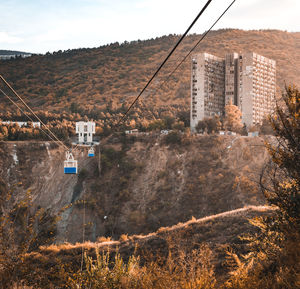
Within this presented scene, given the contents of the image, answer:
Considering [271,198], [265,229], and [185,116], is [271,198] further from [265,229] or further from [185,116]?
[185,116]

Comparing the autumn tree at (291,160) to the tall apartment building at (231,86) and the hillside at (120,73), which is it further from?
the hillside at (120,73)

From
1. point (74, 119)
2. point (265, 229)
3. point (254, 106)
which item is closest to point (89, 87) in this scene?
point (74, 119)

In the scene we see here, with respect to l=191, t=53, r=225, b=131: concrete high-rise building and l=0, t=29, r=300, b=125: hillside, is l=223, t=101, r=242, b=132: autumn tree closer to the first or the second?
l=191, t=53, r=225, b=131: concrete high-rise building

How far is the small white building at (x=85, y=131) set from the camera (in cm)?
4694

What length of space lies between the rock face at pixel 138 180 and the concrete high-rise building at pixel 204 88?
5278 millimetres

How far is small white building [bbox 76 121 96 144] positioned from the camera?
154 feet

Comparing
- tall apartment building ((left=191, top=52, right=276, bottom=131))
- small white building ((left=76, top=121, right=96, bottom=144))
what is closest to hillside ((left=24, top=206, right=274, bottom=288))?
small white building ((left=76, top=121, right=96, bottom=144))

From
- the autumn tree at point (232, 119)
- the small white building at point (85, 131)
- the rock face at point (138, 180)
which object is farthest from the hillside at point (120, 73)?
the autumn tree at point (232, 119)

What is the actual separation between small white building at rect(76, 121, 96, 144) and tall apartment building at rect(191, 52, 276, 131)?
48.4ft

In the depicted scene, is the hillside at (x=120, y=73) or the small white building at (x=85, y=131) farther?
the hillside at (x=120, y=73)

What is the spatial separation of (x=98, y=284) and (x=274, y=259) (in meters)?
4.52

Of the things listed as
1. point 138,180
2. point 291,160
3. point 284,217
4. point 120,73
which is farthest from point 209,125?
point 120,73

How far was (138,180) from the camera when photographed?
4225cm

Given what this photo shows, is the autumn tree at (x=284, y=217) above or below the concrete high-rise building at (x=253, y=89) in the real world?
below
